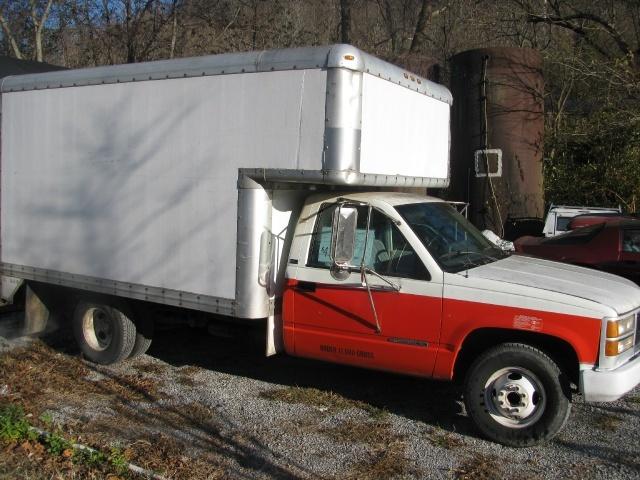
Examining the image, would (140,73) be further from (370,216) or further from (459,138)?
(459,138)

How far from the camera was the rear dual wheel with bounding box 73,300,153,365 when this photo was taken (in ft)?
22.9

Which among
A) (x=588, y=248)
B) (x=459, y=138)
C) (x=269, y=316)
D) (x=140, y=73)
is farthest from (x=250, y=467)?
(x=459, y=138)

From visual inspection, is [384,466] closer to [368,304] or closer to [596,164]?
[368,304]

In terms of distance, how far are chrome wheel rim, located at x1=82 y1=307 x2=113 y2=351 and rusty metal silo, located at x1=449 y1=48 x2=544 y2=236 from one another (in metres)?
9.51

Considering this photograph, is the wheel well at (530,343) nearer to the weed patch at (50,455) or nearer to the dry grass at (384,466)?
the dry grass at (384,466)

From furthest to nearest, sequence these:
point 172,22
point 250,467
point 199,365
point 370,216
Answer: point 172,22 → point 199,365 → point 370,216 → point 250,467

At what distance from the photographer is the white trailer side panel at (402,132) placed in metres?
5.52

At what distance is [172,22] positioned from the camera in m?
20.6

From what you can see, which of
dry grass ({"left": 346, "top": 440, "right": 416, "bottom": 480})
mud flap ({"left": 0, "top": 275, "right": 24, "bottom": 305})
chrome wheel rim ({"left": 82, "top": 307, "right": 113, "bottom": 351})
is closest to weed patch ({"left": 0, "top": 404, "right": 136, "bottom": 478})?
dry grass ({"left": 346, "top": 440, "right": 416, "bottom": 480})

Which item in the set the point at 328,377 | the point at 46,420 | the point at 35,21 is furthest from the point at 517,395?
the point at 35,21

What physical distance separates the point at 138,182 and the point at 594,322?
162 inches

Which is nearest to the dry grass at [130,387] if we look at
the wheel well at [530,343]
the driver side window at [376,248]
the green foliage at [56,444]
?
the green foliage at [56,444]

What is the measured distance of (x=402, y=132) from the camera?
6.05 m

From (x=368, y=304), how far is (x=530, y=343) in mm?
1270
